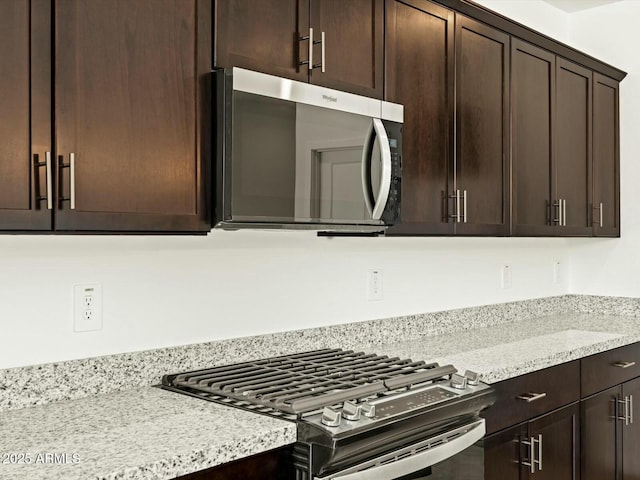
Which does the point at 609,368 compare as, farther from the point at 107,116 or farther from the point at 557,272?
the point at 107,116

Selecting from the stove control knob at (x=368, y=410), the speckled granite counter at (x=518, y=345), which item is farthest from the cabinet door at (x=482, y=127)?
the stove control knob at (x=368, y=410)

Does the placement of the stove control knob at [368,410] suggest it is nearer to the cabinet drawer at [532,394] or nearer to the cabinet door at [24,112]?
the cabinet drawer at [532,394]

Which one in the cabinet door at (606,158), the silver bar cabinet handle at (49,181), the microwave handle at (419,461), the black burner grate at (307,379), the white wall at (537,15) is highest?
the white wall at (537,15)

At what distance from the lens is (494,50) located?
288cm

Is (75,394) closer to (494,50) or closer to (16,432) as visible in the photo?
(16,432)

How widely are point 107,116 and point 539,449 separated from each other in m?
1.86

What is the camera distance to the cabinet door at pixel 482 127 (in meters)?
2.69

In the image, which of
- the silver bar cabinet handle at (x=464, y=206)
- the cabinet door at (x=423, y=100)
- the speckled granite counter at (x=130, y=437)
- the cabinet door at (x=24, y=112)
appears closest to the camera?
the speckled granite counter at (x=130, y=437)

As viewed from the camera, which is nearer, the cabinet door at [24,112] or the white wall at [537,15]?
the cabinet door at [24,112]

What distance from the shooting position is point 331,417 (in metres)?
1.61

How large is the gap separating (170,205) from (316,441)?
2.15ft

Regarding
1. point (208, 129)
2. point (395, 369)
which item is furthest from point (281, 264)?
point (208, 129)

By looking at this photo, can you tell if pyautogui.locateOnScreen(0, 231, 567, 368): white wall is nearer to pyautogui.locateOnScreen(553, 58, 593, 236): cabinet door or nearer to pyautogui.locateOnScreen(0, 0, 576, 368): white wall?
pyautogui.locateOnScreen(0, 0, 576, 368): white wall

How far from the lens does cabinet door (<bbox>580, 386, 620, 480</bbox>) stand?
9.29ft
